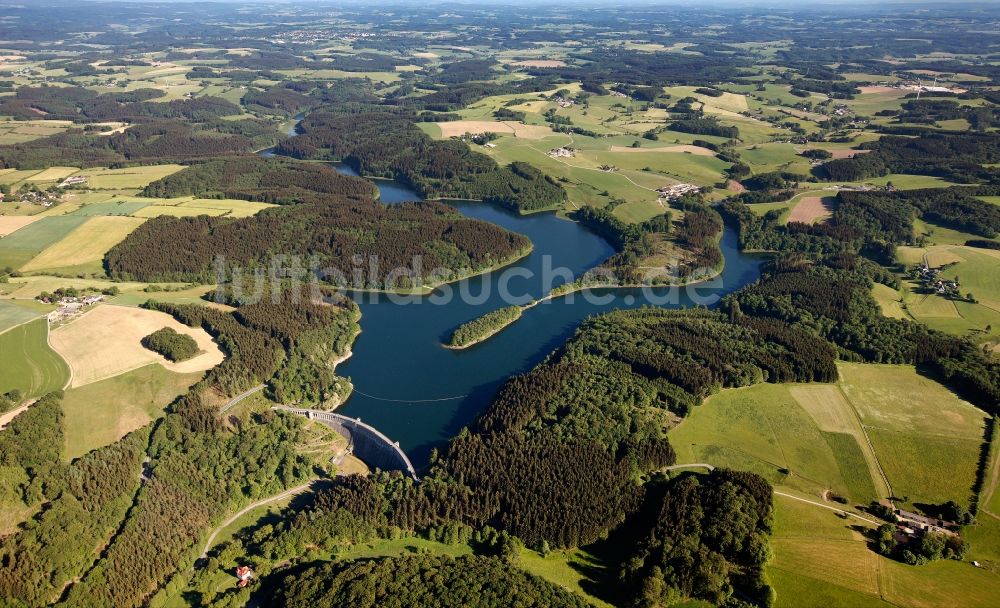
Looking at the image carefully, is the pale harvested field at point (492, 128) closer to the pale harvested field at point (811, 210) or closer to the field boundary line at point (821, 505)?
the pale harvested field at point (811, 210)

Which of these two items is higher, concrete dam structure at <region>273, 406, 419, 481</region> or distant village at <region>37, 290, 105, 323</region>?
distant village at <region>37, 290, 105, 323</region>

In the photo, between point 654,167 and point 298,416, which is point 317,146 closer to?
point 654,167

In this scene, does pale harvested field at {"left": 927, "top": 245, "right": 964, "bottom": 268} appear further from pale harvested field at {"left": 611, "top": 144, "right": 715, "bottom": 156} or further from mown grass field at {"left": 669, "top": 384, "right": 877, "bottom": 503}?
pale harvested field at {"left": 611, "top": 144, "right": 715, "bottom": 156}

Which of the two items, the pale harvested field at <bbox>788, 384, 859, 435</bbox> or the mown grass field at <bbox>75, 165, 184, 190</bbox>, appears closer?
the pale harvested field at <bbox>788, 384, 859, 435</bbox>

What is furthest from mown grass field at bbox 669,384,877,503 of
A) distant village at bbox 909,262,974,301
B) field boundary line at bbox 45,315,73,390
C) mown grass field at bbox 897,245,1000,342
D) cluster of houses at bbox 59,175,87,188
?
cluster of houses at bbox 59,175,87,188

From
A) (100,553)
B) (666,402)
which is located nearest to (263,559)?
(100,553)

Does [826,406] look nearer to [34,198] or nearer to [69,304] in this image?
[69,304]
